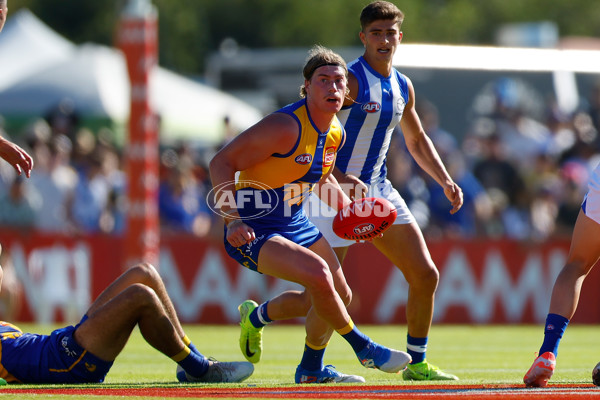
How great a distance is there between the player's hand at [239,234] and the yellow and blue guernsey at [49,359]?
3.52ft

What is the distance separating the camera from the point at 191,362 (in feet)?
25.4

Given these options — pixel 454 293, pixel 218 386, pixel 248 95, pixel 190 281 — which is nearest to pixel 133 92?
pixel 190 281

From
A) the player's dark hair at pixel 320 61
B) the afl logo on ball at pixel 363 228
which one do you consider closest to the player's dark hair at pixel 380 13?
the player's dark hair at pixel 320 61

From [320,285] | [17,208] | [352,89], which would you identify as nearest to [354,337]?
[320,285]

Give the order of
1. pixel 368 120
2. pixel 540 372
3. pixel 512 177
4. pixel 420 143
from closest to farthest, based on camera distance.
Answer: pixel 540 372 < pixel 368 120 < pixel 420 143 < pixel 512 177

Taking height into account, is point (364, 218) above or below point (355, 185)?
below

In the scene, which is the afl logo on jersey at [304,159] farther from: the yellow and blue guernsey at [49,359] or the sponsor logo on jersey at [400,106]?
the yellow and blue guernsey at [49,359]

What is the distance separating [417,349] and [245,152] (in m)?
2.18

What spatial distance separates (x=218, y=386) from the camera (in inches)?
299

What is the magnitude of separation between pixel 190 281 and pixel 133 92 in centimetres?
275

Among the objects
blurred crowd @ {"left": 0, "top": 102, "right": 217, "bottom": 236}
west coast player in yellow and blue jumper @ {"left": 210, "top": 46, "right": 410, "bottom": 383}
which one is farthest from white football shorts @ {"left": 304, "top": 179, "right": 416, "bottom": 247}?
blurred crowd @ {"left": 0, "top": 102, "right": 217, "bottom": 236}

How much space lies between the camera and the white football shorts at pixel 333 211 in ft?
28.0

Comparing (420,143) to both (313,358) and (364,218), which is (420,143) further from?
(313,358)

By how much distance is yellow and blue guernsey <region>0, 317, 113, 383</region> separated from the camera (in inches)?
291
